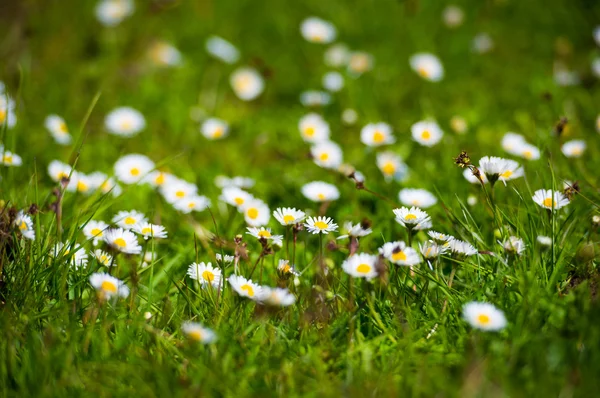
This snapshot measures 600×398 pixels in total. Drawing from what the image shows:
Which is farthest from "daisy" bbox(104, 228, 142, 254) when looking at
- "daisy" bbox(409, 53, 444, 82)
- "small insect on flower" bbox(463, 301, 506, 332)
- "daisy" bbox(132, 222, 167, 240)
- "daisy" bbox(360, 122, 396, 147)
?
"daisy" bbox(409, 53, 444, 82)

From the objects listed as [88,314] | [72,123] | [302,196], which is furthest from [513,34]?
[88,314]

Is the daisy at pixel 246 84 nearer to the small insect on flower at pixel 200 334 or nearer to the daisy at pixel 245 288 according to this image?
the daisy at pixel 245 288

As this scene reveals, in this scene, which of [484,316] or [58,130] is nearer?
[484,316]

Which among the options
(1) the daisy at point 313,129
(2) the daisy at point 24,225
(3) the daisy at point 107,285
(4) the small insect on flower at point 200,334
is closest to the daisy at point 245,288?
(4) the small insect on flower at point 200,334

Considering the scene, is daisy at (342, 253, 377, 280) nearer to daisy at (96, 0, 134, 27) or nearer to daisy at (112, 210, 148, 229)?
daisy at (112, 210, 148, 229)

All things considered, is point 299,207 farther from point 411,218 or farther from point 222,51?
point 222,51

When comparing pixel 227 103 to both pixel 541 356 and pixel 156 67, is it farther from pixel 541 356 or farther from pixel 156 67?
pixel 541 356

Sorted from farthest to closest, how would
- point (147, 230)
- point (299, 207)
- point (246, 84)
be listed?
1. point (246, 84)
2. point (299, 207)
3. point (147, 230)

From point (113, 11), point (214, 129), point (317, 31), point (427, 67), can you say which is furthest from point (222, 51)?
point (427, 67)
